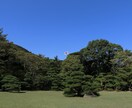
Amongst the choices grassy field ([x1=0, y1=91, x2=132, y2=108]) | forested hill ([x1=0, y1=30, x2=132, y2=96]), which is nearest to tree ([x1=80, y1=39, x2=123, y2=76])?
forested hill ([x1=0, y1=30, x2=132, y2=96])

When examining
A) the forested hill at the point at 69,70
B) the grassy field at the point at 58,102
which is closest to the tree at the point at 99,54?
the forested hill at the point at 69,70

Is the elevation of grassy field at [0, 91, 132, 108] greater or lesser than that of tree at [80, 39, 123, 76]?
lesser

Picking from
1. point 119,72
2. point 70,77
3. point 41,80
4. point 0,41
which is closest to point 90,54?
point 119,72

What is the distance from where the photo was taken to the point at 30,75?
1383 inches

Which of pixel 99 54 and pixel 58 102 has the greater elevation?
pixel 99 54

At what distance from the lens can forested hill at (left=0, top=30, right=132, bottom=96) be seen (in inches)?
857

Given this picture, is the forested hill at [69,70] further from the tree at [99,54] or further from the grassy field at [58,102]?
the grassy field at [58,102]

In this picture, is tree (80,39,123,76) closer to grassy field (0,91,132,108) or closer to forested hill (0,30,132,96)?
forested hill (0,30,132,96)

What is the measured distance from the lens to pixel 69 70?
23.5 meters

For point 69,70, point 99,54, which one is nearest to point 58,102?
point 69,70

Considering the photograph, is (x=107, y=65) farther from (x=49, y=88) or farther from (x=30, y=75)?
(x=30, y=75)

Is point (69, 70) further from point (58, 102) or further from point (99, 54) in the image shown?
point (99, 54)

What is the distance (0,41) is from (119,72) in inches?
705

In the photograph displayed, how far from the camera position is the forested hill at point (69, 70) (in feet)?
71.4
